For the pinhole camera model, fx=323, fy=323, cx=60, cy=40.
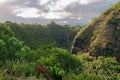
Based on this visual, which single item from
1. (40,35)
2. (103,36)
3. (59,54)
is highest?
(103,36)

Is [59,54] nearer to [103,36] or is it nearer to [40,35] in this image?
[103,36]

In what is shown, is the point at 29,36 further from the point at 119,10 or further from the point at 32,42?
the point at 119,10

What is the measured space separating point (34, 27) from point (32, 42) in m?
32.3

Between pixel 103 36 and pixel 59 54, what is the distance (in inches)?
1753

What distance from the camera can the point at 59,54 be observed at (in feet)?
230

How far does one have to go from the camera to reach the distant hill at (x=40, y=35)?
14675 cm

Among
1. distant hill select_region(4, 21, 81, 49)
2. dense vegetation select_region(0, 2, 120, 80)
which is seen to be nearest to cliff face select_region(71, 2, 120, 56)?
dense vegetation select_region(0, 2, 120, 80)

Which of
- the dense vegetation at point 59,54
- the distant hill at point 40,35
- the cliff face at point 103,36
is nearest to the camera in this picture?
the dense vegetation at point 59,54

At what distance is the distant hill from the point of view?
147 meters

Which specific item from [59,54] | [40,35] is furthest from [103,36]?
[40,35]

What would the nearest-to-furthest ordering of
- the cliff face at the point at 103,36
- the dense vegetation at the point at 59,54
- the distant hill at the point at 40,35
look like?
the dense vegetation at the point at 59,54 → the cliff face at the point at 103,36 → the distant hill at the point at 40,35

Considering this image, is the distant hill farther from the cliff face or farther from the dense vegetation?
the cliff face

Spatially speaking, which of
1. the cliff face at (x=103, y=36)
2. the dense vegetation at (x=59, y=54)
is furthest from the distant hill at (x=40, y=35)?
the cliff face at (x=103, y=36)

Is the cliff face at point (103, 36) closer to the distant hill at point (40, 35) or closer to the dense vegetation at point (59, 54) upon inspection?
the dense vegetation at point (59, 54)
